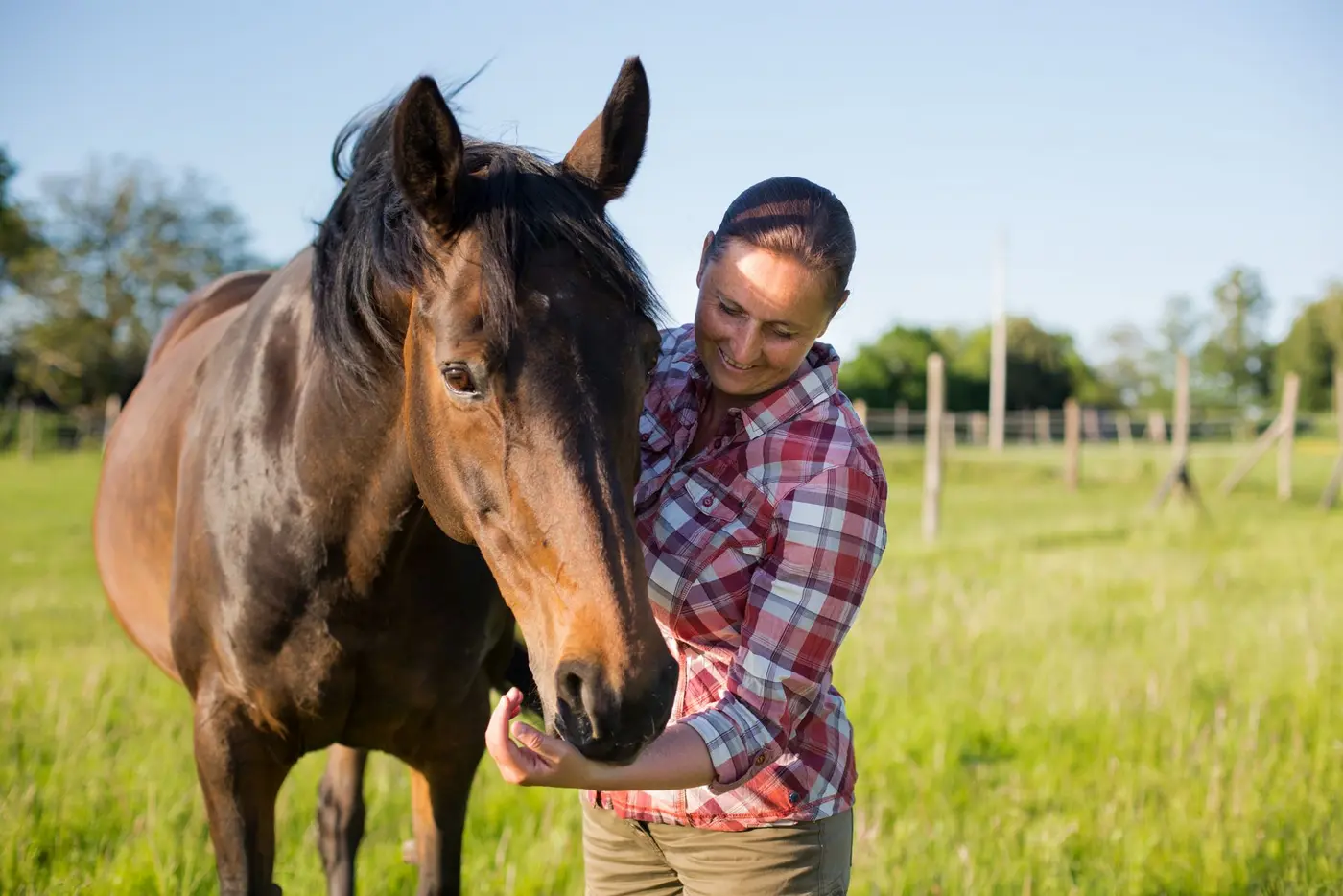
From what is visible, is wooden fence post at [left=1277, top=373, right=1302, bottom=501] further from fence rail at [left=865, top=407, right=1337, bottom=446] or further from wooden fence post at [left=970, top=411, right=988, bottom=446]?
wooden fence post at [left=970, top=411, right=988, bottom=446]

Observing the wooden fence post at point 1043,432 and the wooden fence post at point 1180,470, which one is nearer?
the wooden fence post at point 1180,470

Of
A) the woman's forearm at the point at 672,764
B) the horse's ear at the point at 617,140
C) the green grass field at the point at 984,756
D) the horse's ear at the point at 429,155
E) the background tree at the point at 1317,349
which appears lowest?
the green grass field at the point at 984,756

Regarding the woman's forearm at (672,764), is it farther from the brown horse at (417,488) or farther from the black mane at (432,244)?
the black mane at (432,244)

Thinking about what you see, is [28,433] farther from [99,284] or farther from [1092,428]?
[1092,428]

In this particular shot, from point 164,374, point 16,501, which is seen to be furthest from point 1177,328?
point 164,374

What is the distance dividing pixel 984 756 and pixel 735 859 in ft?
10.6

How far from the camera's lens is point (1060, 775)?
4.27 m

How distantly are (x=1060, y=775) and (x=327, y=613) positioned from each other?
340cm

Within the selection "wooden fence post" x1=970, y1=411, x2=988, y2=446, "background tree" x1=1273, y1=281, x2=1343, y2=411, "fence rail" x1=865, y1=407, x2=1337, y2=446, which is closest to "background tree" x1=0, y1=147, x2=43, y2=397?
"fence rail" x1=865, y1=407, x2=1337, y2=446

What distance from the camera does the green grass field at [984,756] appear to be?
10.9 feet

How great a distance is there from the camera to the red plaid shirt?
166 cm

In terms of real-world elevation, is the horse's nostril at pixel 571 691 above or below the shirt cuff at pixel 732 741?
above

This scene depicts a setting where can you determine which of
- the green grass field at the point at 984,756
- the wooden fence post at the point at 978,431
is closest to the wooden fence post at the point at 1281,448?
the green grass field at the point at 984,756

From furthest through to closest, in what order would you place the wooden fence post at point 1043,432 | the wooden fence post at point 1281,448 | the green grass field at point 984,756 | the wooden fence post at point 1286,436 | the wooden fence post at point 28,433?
A: 1. the wooden fence post at point 1043,432
2. the wooden fence post at point 28,433
3. the wooden fence post at point 1286,436
4. the wooden fence post at point 1281,448
5. the green grass field at point 984,756
